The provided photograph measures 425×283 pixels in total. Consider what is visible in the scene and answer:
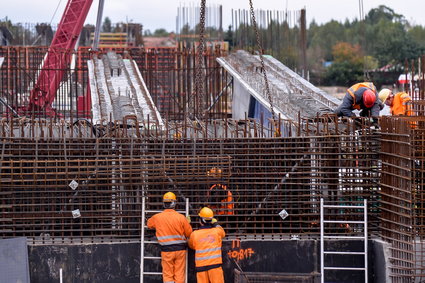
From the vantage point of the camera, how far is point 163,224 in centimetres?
1033

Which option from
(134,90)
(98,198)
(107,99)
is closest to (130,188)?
(98,198)

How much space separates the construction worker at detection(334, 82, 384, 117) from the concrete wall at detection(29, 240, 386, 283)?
8.93ft

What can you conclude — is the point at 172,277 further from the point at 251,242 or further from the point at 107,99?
the point at 107,99

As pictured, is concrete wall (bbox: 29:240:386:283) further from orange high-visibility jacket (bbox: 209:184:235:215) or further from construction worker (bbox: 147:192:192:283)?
orange high-visibility jacket (bbox: 209:184:235:215)

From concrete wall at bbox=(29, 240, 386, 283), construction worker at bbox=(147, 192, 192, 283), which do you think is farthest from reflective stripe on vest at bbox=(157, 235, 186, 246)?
concrete wall at bbox=(29, 240, 386, 283)

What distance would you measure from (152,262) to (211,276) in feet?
3.54

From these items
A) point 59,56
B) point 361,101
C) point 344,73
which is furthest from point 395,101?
point 344,73

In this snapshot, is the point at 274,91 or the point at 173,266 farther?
the point at 274,91

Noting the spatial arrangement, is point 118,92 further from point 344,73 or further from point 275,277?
point 344,73

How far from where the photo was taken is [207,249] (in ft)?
33.4

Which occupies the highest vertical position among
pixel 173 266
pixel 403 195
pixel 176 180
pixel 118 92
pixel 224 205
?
pixel 118 92

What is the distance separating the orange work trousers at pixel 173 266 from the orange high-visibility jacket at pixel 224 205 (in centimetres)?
97

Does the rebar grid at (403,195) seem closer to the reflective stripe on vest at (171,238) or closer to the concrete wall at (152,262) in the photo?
the concrete wall at (152,262)

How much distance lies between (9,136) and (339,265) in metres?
5.62
